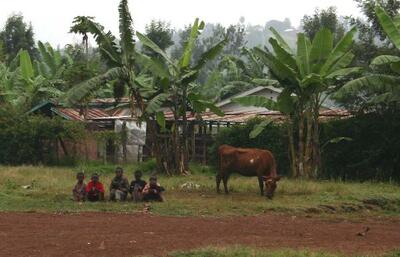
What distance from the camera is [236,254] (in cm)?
771

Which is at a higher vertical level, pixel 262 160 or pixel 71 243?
pixel 262 160

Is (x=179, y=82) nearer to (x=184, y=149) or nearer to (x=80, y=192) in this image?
(x=184, y=149)

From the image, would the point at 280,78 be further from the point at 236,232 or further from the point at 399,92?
the point at 236,232

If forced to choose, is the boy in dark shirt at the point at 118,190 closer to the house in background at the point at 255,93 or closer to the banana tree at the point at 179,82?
the banana tree at the point at 179,82

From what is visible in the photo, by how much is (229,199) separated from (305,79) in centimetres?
428

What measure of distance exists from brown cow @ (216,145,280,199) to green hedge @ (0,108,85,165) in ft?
30.0

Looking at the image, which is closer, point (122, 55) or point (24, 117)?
point (122, 55)

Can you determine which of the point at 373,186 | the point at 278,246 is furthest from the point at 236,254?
the point at 373,186

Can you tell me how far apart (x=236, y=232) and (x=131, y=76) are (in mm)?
9294

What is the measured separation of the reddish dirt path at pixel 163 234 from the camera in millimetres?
8508

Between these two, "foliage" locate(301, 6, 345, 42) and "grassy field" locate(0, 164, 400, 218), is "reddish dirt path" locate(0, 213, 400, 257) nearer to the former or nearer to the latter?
"grassy field" locate(0, 164, 400, 218)

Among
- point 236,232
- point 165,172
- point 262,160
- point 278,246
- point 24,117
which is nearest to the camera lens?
point 278,246

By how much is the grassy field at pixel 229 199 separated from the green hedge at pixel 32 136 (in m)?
5.11

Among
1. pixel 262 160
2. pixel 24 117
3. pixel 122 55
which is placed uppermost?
pixel 122 55
